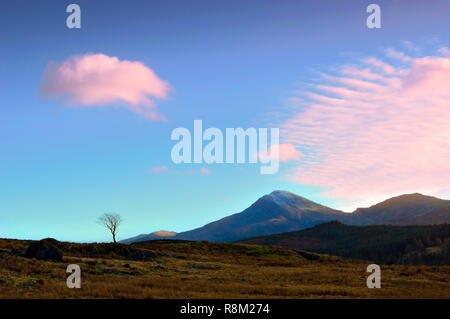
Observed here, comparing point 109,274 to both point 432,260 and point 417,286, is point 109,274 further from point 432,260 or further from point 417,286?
point 432,260

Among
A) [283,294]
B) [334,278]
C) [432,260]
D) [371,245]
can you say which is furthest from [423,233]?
[283,294]

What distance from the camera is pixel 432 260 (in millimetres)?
136625

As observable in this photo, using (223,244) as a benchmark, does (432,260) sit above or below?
below

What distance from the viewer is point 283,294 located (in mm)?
23594

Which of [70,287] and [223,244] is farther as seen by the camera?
[223,244]

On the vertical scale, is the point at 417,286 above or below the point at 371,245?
above

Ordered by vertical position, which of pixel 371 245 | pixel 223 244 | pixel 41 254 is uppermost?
pixel 41 254
